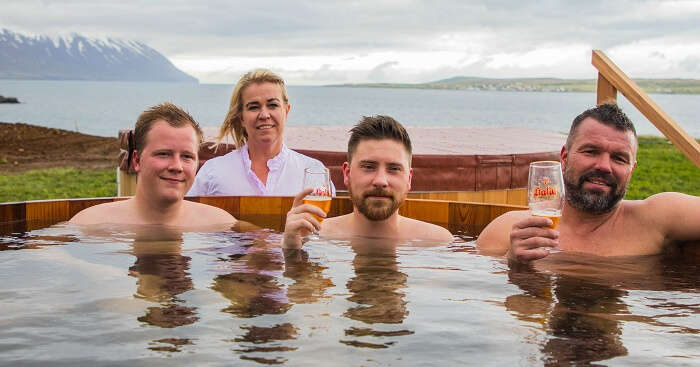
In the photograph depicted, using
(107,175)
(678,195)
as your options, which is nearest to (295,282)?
(678,195)

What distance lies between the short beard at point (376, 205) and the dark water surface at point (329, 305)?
19cm

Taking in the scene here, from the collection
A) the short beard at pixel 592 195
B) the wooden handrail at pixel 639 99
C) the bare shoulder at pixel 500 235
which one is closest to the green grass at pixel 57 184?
the wooden handrail at pixel 639 99

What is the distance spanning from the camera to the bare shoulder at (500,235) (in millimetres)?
3490

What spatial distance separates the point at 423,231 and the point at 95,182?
816cm

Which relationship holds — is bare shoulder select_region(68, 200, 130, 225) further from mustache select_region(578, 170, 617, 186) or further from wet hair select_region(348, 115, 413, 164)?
mustache select_region(578, 170, 617, 186)

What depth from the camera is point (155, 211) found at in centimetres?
392

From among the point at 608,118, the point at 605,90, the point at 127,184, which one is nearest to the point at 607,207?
the point at 608,118

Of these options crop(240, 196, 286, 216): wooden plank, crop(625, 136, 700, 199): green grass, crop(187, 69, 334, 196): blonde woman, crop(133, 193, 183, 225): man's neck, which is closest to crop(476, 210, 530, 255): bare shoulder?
crop(240, 196, 286, 216): wooden plank

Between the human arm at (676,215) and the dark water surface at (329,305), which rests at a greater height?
the human arm at (676,215)

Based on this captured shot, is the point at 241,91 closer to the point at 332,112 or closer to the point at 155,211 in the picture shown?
the point at 155,211

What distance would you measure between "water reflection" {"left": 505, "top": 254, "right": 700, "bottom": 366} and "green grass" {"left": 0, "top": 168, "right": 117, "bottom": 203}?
744cm

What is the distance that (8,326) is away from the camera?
2.27 meters

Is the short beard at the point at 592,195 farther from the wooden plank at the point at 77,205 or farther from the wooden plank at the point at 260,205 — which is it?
the wooden plank at the point at 77,205

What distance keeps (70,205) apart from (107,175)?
752 cm
